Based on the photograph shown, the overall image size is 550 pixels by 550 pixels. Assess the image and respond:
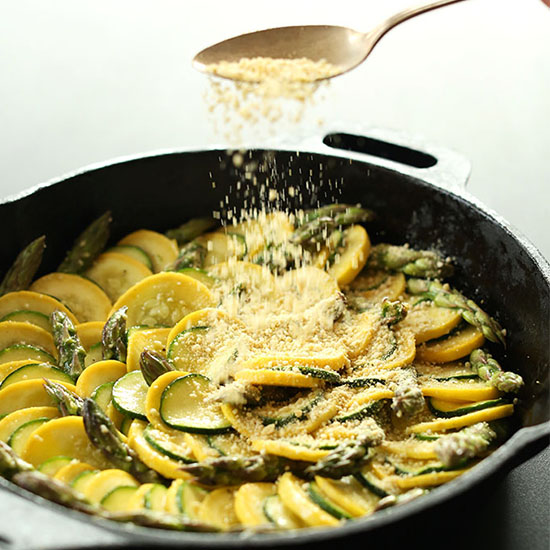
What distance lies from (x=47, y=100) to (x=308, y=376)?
11.9 feet

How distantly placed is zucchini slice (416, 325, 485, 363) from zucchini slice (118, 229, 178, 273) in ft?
4.66

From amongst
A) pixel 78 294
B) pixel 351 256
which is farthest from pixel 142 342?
pixel 351 256

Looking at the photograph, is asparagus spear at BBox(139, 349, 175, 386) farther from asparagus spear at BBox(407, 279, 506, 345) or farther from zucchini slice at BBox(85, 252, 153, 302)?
asparagus spear at BBox(407, 279, 506, 345)

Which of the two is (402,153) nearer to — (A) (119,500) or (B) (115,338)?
(B) (115,338)

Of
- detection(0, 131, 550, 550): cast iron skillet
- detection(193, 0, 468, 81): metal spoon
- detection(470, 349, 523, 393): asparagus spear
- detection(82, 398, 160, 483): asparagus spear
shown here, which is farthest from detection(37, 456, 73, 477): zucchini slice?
detection(193, 0, 468, 81): metal spoon

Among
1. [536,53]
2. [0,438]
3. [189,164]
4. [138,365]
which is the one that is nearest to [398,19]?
[189,164]

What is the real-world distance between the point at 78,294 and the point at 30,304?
24 cm

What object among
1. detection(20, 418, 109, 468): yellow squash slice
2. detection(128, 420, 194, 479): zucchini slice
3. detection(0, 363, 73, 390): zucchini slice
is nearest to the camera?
detection(128, 420, 194, 479): zucchini slice

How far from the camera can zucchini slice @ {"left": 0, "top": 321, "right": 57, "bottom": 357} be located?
3.45 metres

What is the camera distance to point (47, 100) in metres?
5.61

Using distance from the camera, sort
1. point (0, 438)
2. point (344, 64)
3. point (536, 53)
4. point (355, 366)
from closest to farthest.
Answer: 1. point (0, 438)
2. point (355, 366)
3. point (344, 64)
4. point (536, 53)

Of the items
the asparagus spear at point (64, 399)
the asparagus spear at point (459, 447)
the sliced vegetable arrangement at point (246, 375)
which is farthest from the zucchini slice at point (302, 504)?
the asparagus spear at point (64, 399)

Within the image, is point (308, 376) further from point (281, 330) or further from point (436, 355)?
point (436, 355)

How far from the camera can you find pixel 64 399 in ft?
9.70
